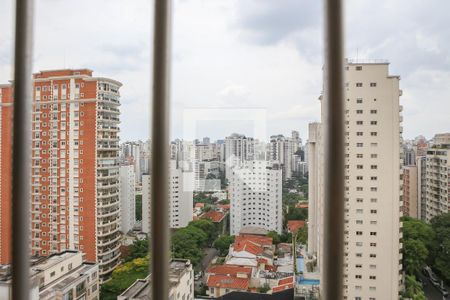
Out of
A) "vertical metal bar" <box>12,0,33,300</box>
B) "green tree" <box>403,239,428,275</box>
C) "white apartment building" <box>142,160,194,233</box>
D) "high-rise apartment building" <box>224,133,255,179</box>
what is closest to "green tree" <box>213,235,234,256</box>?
"white apartment building" <box>142,160,194,233</box>

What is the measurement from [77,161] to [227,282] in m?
2.93

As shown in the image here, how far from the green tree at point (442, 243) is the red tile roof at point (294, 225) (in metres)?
1.41

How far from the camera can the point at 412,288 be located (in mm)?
3895

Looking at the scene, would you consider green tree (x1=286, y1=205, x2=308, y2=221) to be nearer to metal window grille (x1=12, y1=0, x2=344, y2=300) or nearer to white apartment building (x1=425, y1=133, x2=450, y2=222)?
white apartment building (x1=425, y1=133, x2=450, y2=222)

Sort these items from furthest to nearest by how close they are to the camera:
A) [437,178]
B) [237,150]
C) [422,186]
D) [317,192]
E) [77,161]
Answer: [77,161] → [237,150] → [422,186] → [437,178] → [317,192]

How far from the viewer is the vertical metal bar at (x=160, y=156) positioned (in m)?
0.42

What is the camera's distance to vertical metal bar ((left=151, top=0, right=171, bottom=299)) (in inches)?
16.6

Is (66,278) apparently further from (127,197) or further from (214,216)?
(214,216)

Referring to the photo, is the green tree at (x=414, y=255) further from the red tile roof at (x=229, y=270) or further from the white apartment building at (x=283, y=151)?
the red tile roof at (x=229, y=270)

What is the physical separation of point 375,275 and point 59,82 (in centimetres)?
533

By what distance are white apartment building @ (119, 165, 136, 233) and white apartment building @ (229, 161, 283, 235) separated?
1.28m

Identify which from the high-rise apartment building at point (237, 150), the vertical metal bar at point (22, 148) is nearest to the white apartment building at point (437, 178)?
the high-rise apartment building at point (237, 150)

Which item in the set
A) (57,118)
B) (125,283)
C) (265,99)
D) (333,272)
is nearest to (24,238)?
(333,272)

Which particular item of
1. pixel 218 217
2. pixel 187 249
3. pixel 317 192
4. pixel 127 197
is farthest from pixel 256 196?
pixel 317 192
